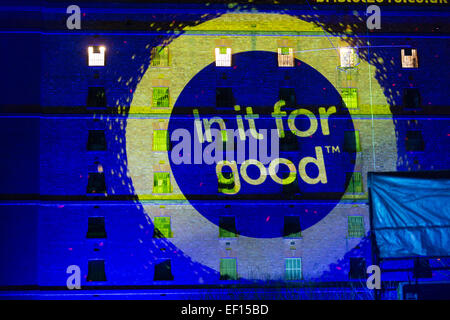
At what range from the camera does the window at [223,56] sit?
25031 millimetres

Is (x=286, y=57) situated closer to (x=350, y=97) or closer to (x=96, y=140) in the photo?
(x=350, y=97)

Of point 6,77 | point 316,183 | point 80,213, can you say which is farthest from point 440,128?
point 6,77

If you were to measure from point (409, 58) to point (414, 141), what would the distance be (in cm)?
449

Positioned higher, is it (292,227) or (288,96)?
(288,96)

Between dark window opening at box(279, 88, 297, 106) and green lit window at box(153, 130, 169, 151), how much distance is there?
642 cm

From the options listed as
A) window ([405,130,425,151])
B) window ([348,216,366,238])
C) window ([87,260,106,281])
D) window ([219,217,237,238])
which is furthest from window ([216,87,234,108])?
window ([87,260,106,281])

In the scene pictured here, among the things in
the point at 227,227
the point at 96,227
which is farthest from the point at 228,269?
the point at 96,227

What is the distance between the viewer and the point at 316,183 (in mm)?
24625

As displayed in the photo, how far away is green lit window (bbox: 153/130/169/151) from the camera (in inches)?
965

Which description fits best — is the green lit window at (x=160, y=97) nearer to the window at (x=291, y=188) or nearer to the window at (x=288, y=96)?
the window at (x=288, y=96)

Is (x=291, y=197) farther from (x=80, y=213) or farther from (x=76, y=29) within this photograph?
(x=76, y=29)

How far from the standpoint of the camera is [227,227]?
24438 mm

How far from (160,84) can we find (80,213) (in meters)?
7.89

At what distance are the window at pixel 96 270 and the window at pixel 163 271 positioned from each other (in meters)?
2.69
